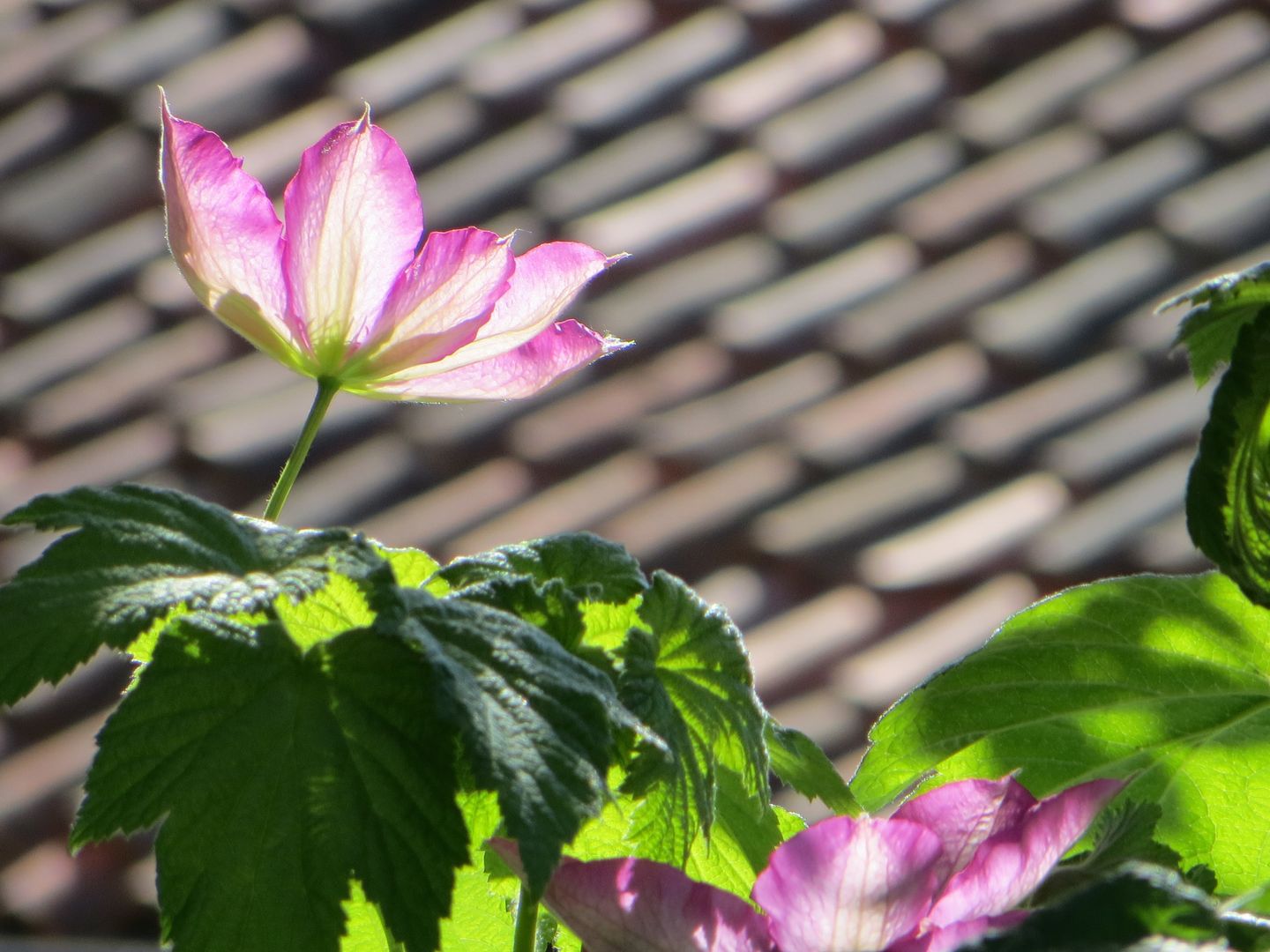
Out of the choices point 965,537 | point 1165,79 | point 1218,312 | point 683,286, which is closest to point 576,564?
point 1218,312

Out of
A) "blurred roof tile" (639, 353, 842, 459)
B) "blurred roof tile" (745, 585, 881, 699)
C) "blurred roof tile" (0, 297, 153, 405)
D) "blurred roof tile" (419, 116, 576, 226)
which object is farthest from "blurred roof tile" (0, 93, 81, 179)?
"blurred roof tile" (745, 585, 881, 699)

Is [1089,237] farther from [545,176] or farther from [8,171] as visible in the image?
[8,171]

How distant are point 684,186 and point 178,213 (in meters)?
2.01

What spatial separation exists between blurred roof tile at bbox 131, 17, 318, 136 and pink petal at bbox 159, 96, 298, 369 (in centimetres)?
206

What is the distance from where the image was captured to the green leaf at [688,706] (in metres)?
0.33

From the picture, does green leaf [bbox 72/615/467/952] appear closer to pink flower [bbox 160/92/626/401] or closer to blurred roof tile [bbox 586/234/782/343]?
pink flower [bbox 160/92/626/401]

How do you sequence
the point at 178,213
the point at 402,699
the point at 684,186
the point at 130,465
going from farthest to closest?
the point at 684,186 < the point at 130,465 < the point at 178,213 < the point at 402,699

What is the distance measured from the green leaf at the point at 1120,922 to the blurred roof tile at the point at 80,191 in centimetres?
233

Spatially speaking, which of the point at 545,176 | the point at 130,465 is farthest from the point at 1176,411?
the point at 130,465

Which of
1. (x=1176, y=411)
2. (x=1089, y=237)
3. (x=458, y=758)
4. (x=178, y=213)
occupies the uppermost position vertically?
(x=178, y=213)

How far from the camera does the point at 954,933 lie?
0.93 feet

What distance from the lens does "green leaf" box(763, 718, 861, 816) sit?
14.1 inches

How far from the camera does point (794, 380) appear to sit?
2.26 meters

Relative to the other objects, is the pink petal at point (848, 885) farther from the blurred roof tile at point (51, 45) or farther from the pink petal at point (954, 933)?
the blurred roof tile at point (51, 45)
